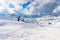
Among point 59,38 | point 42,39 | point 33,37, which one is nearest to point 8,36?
point 33,37

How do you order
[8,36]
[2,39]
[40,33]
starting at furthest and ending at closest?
[40,33] < [8,36] < [2,39]

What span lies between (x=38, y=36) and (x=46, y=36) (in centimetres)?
65

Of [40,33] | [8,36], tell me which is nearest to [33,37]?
[40,33]

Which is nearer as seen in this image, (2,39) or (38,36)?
(2,39)

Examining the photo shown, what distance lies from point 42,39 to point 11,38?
2.38 metres

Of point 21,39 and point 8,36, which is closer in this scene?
point 21,39

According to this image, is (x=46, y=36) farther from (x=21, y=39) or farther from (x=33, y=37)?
(x=21, y=39)

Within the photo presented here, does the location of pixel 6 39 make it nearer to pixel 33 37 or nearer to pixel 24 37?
pixel 24 37

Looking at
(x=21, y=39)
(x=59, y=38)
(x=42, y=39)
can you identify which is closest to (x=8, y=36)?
(x=21, y=39)

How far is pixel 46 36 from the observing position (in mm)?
10992

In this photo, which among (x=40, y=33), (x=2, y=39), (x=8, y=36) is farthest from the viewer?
(x=40, y=33)

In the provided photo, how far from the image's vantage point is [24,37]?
34.8 ft

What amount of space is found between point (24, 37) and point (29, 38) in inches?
17.0

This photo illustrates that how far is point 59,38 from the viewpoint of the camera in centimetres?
1048
